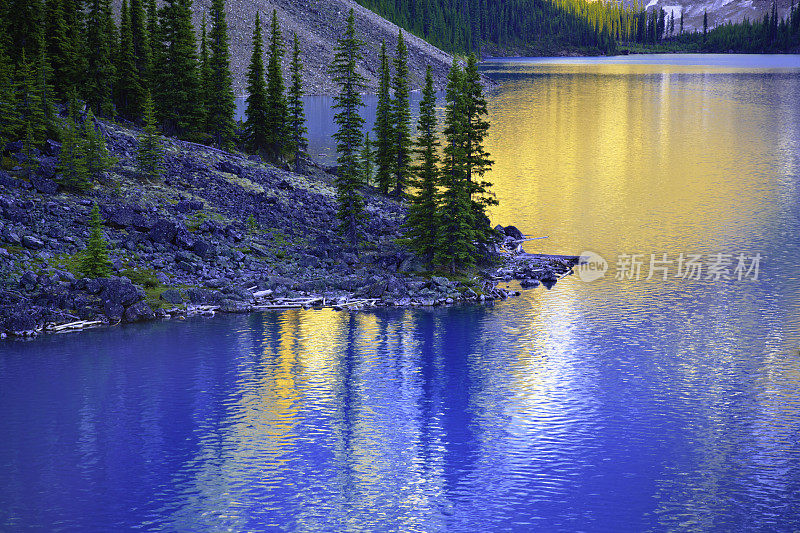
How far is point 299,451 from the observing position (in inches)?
1248

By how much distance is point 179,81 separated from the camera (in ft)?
253

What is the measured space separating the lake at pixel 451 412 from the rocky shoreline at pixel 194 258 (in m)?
1.71

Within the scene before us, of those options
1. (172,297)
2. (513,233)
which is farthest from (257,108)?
(172,297)

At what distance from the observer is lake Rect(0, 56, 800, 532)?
2789 centimetres

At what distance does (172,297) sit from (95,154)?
19150 millimetres

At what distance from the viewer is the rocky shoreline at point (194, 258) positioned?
44.8m

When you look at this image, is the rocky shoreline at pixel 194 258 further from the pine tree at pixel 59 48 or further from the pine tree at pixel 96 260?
the pine tree at pixel 59 48

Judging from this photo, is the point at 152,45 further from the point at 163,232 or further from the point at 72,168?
the point at 163,232

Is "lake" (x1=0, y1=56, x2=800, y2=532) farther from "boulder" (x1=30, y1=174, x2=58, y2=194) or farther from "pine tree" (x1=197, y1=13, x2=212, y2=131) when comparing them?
"pine tree" (x1=197, y1=13, x2=212, y2=131)

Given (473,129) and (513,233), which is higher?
(473,129)

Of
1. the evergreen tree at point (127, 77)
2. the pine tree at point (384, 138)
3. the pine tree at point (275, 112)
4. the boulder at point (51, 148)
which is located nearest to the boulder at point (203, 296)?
the boulder at point (51, 148)

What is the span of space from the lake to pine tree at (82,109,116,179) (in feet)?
65.7

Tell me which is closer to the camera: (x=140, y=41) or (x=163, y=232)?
(x=163, y=232)

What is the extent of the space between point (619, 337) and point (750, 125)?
89.9m
